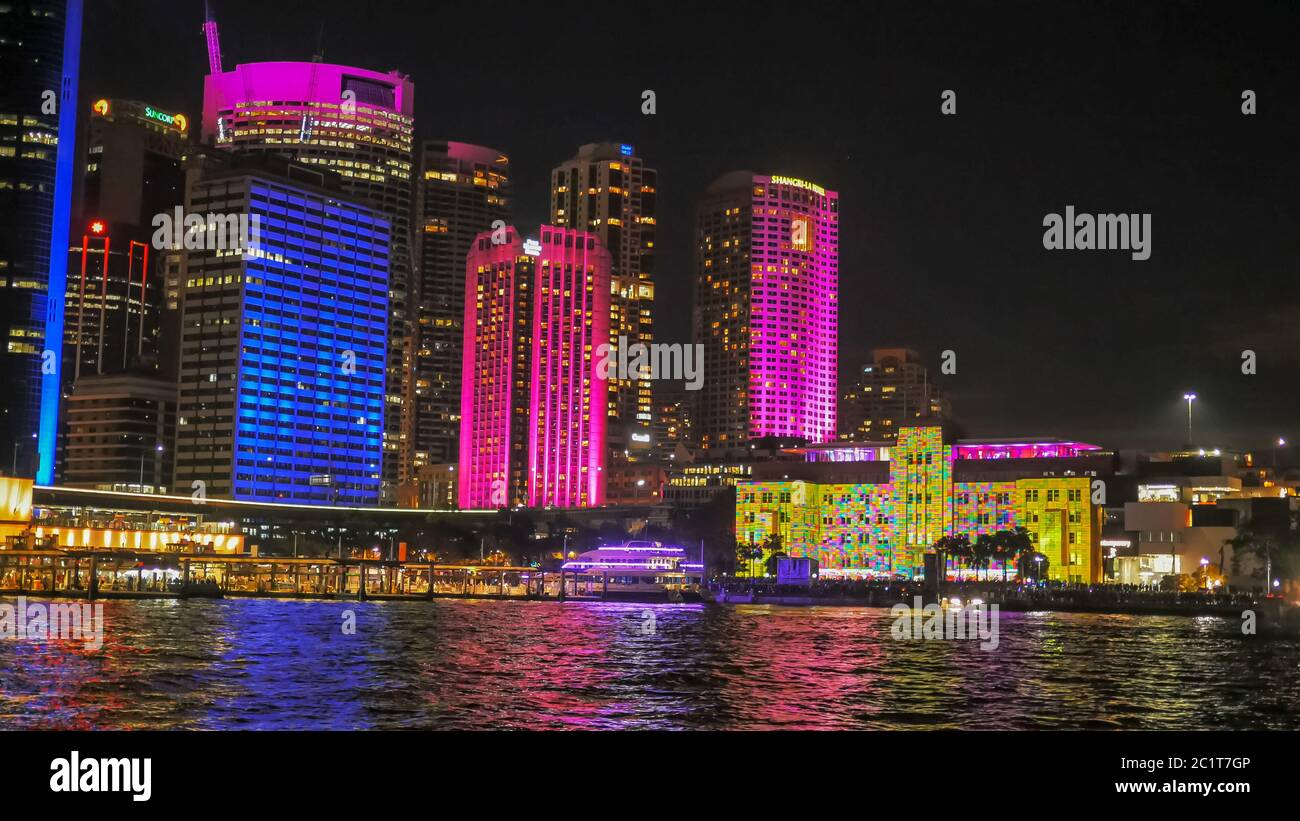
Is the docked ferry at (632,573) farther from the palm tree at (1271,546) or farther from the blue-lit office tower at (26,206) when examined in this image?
the blue-lit office tower at (26,206)

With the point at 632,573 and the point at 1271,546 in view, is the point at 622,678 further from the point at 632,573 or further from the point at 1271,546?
the point at 632,573

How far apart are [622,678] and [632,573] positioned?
426 feet

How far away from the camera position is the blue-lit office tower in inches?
7500

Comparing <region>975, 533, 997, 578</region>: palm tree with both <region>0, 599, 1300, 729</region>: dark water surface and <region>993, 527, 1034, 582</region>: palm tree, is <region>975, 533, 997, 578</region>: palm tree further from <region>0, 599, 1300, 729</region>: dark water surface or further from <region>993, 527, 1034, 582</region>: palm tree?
<region>0, 599, 1300, 729</region>: dark water surface

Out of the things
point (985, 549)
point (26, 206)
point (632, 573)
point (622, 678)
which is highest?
point (26, 206)

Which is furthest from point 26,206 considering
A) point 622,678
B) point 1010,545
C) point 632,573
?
point 622,678

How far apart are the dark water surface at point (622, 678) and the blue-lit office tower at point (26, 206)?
332ft

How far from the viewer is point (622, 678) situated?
58.9 meters

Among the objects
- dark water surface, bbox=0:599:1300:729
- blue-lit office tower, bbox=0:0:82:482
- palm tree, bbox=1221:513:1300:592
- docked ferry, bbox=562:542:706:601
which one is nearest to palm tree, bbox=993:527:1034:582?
palm tree, bbox=1221:513:1300:592

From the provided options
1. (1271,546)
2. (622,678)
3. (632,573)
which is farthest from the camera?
(632,573)

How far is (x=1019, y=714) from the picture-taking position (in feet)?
151

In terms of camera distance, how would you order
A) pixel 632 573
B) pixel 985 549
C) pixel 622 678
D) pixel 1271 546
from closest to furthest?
pixel 622 678 < pixel 1271 546 < pixel 632 573 < pixel 985 549
